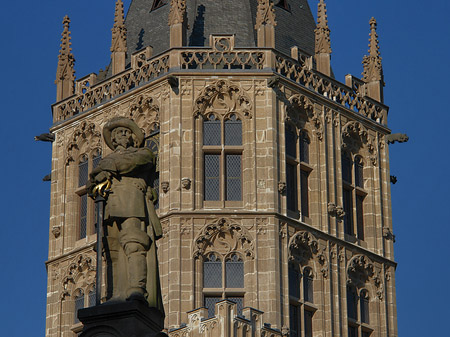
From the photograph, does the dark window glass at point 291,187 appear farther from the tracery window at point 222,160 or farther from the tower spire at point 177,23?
the tower spire at point 177,23

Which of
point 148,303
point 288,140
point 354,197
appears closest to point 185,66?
point 288,140

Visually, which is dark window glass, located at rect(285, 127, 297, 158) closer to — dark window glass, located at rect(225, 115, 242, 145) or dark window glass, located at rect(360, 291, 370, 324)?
dark window glass, located at rect(225, 115, 242, 145)

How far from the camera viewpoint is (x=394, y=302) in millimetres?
38781

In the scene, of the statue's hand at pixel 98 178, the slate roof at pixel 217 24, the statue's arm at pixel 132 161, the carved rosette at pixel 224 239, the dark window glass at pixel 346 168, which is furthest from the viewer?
the slate roof at pixel 217 24

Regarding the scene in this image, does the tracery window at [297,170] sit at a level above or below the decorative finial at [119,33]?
below

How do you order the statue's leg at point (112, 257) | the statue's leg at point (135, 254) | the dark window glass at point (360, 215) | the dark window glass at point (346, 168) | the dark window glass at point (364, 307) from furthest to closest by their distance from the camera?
the dark window glass at point (346, 168)
the dark window glass at point (360, 215)
the dark window glass at point (364, 307)
the statue's leg at point (112, 257)
the statue's leg at point (135, 254)

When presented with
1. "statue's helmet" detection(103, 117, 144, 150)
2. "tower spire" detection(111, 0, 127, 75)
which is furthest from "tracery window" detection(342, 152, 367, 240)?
"statue's helmet" detection(103, 117, 144, 150)

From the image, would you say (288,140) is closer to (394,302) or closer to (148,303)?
(394,302)

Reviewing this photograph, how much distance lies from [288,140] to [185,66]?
3.28 m

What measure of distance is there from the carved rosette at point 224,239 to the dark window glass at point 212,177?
842 mm

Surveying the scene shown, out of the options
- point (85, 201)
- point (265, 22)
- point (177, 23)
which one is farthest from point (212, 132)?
point (85, 201)

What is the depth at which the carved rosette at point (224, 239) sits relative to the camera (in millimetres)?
35469

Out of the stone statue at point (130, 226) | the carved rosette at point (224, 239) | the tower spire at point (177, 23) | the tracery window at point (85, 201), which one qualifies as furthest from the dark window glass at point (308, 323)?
the stone statue at point (130, 226)

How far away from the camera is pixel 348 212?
1515 inches
